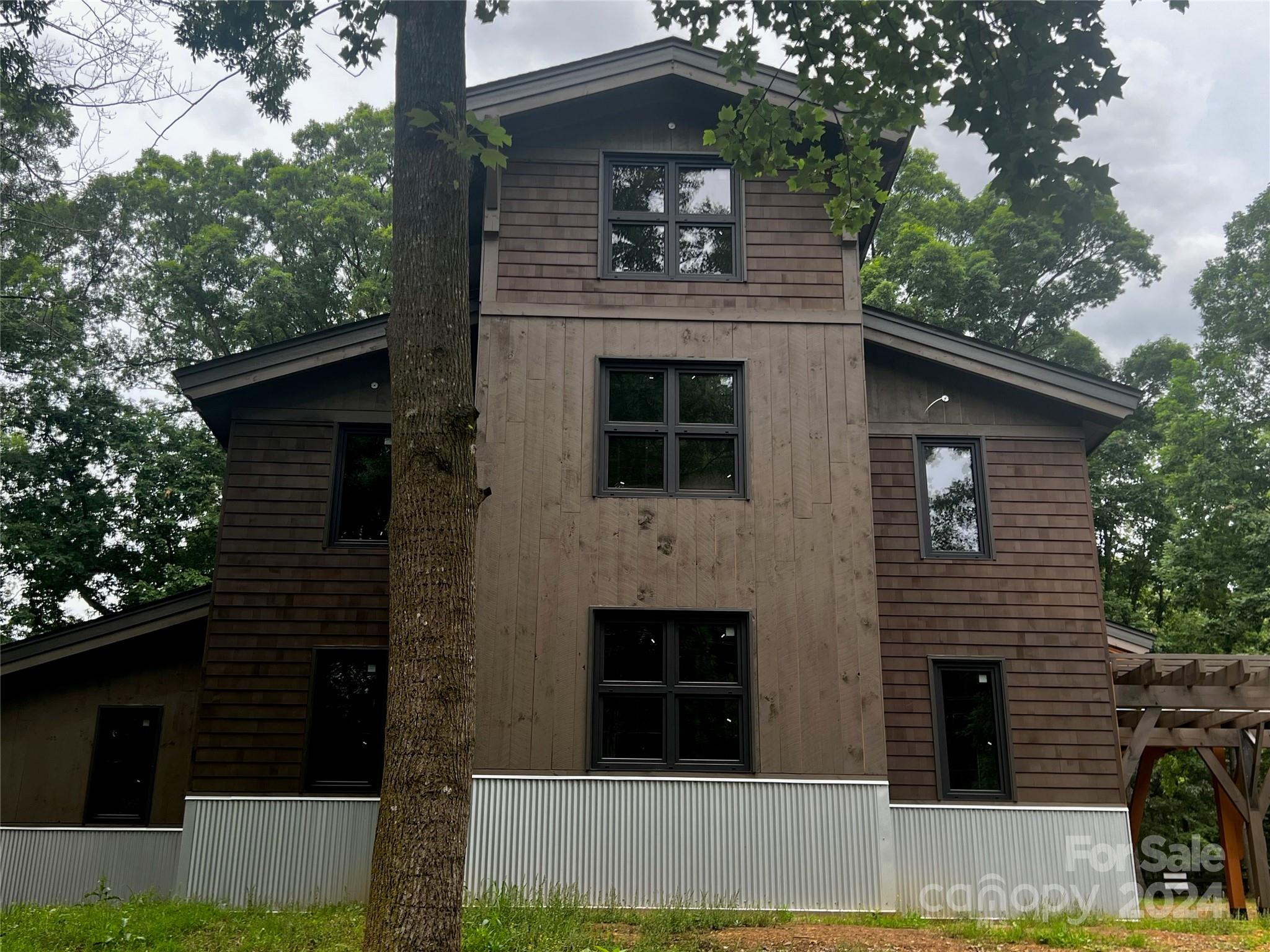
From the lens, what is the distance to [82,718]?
1169 cm

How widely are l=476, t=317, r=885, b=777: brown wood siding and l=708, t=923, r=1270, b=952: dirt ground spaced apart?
4.74 feet

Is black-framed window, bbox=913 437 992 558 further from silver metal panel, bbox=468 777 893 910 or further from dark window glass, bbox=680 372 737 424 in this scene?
silver metal panel, bbox=468 777 893 910

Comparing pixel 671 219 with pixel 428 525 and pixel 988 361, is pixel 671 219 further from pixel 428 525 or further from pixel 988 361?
pixel 428 525

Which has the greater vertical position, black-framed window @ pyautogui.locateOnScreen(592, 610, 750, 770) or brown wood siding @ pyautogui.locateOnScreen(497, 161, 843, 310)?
brown wood siding @ pyautogui.locateOnScreen(497, 161, 843, 310)

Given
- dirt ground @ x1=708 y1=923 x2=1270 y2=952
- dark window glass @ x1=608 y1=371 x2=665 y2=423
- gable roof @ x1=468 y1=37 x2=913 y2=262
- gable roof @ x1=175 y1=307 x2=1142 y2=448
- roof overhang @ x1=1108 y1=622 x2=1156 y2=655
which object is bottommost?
dirt ground @ x1=708 y1=923 x2=1270 y2=952

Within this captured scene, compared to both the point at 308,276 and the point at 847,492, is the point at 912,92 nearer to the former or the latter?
the point at 847,492

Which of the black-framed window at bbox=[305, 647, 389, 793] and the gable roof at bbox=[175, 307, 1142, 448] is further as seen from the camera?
the gable roof at bbox=[175, 307, 1142, 448]

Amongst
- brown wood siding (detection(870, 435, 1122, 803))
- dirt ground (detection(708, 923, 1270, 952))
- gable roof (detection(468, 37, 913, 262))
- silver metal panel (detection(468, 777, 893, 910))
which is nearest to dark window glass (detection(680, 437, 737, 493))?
brown wood siding (detection(870, 435, 1122, 803))

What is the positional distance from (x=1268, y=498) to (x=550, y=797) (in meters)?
18.0

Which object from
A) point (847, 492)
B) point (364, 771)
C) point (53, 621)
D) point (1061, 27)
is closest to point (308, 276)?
point (53, 621)

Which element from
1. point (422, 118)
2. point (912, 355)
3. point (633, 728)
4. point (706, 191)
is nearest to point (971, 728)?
point (633, 728)

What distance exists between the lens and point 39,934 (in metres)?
Result: 7.32

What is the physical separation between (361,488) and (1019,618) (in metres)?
7.51

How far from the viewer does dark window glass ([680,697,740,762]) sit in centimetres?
912
